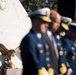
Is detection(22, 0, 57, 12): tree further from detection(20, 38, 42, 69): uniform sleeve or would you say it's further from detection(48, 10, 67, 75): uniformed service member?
detection(20, 38, 42, 69): uniform sleeve

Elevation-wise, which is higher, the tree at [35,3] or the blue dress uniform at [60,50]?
the blue dress uniform at [60,50]

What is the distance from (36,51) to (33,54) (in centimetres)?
7

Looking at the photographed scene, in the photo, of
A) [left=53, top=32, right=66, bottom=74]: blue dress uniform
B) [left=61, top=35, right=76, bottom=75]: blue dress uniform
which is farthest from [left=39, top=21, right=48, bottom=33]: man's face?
[left=61, top=35, right=76, bottom=75]: blue dress uniform

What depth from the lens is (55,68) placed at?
5445 millimetres

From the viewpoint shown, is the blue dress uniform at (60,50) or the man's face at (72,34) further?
the man's face at (72,34)

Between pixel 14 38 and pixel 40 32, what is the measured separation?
10227mm

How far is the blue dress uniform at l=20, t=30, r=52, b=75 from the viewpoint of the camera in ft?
17.2

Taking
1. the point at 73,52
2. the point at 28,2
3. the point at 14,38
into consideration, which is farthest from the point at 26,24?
the point at 73,52

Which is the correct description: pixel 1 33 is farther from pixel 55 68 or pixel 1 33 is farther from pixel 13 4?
pixel 55 68

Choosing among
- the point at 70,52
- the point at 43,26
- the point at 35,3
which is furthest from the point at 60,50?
the point at 35,3

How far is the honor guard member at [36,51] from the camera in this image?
5.25m

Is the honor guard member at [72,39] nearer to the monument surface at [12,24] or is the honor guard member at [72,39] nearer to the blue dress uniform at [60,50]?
the blue dress uniform at [60,50]

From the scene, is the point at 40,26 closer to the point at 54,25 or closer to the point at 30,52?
the point at 54,25

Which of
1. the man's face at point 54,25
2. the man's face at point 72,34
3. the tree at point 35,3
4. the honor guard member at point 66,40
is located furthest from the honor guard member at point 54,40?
the tree at point 35,3
